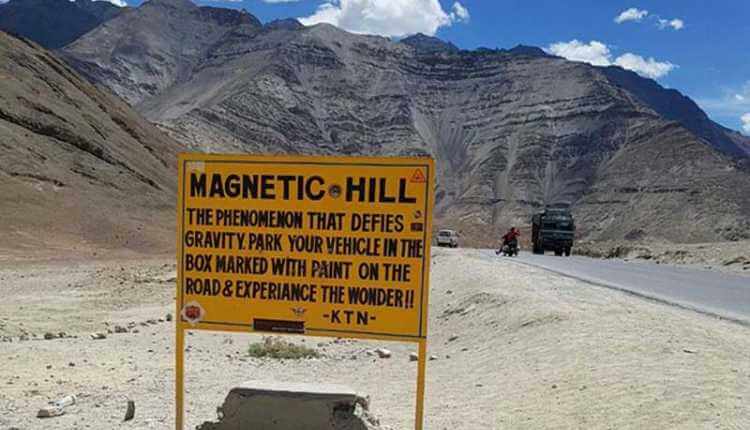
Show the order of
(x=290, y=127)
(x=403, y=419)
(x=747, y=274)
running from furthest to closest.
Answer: (x=290, y=127) < (x=747, y=274) < (x=403, y=419)

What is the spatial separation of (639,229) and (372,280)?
76.5 m

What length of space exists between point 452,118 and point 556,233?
75402 millimetres

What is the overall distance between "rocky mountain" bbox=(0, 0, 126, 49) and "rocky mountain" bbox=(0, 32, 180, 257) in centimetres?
12282

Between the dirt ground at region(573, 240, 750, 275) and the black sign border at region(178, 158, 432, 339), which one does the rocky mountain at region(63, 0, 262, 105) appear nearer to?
the dirt ground at region(573, 240, 750, 275)

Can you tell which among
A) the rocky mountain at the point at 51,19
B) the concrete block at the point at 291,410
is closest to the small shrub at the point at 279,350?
the concrete block at the point at 291,410

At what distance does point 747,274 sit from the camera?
80.5ft

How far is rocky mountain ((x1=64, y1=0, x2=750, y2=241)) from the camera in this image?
86312mm

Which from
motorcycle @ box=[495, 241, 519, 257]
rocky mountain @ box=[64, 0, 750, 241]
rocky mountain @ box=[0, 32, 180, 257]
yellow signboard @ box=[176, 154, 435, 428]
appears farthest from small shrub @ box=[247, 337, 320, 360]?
rocky mountain @ box=[64, 0, 750, 241]

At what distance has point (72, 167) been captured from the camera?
5238cm

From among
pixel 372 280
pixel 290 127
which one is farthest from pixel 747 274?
pixel 290 127

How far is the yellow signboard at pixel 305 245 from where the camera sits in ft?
17.9

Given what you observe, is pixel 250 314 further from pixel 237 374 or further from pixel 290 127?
pixel 290 127

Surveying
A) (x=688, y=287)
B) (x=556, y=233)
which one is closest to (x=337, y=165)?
(x=688, y=287)

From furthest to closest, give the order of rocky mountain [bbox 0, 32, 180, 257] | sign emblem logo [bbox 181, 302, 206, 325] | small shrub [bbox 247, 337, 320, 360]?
rocky mountain [bbox 0, 32, 180, 257]
small shrub [bbox 247, 337, 320, 360]
sign emblem logo [bbox 181, 302, 206, 325]
